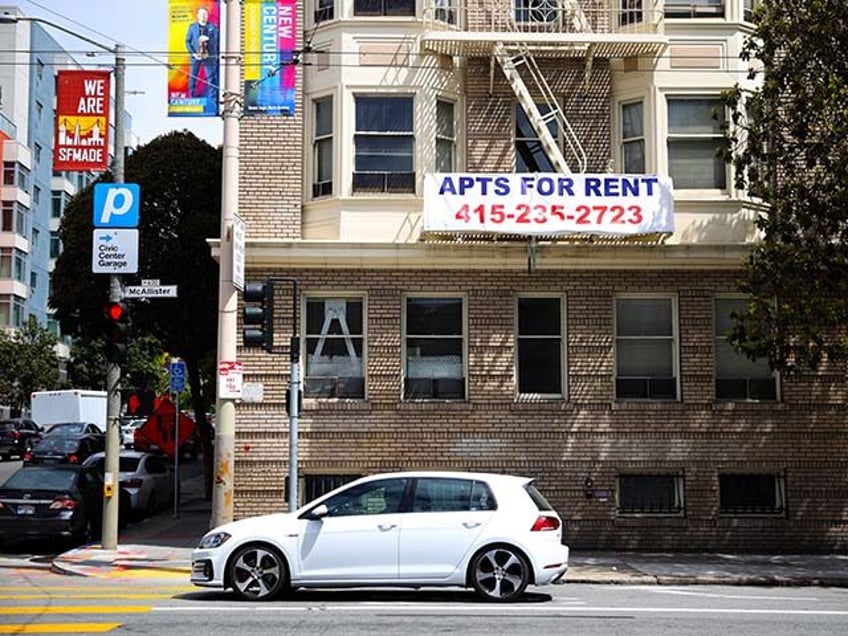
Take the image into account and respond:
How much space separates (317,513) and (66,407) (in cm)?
4134

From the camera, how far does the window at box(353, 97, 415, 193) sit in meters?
19.0

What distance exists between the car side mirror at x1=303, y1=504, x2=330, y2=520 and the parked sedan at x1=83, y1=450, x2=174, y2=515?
11.7 m

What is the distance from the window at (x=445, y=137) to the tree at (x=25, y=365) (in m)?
44.7

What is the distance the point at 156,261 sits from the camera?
27359mm

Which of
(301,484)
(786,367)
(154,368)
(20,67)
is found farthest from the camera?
(20,67)

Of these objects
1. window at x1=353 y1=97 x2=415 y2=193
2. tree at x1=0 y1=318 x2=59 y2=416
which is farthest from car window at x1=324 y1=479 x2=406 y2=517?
tree at x1=0 y1=318 x2=59 y2=416

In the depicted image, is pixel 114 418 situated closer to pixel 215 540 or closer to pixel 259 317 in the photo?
pixel 259 317

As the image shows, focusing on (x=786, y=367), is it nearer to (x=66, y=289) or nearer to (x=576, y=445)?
(x=576, y=445)

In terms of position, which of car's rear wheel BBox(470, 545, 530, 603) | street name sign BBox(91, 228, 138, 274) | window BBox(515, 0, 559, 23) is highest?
window BBox(515, 0, 559, 23)

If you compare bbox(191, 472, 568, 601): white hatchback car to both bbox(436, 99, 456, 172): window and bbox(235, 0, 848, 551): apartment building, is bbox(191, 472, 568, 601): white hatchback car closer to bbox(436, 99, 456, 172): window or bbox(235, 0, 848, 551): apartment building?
bbox(235, 0, 848, 551): apartment building

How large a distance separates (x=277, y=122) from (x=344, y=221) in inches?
81.9

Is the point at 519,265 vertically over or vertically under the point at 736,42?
under

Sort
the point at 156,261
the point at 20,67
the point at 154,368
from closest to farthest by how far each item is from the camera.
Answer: the point at 156,261
the point at 154,368
the point at 20,67

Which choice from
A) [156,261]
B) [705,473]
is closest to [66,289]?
[156,261]
